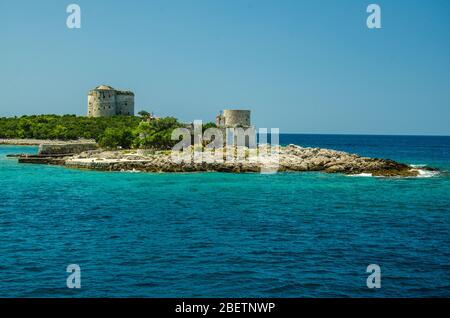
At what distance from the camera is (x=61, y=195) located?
108 ft

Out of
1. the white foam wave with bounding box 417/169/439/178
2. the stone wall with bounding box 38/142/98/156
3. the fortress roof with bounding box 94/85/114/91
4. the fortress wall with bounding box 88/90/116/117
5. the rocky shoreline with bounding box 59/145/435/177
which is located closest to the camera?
the white foam wave with bounding box 417/169/439/178

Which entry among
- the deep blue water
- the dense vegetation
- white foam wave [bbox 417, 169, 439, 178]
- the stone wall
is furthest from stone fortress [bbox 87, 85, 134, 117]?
white foam wave [bbox 417, 169, 439, 178]

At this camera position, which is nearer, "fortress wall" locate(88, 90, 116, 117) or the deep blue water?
the deep blue water

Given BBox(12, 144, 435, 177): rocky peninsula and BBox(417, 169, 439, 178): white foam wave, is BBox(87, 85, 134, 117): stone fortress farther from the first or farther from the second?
BBox(417, 169, 439, 178): white foam wave

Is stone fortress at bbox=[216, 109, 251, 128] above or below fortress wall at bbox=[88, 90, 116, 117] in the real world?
below

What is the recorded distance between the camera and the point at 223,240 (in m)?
20.0

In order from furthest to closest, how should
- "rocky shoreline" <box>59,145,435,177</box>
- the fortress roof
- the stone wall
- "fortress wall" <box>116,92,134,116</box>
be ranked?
"fortress wall" <box>116,92,134,116</box> → the fortress roof → the stone wall → "rocky shoreline" <box>59,145,435,177</box>

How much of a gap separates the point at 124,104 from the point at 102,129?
13.4m

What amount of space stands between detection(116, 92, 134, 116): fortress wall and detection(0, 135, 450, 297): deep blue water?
68040 millimetres

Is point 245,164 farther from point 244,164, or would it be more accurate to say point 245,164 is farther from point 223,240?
point 223,240

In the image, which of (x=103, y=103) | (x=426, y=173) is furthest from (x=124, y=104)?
(x=426, y=173)

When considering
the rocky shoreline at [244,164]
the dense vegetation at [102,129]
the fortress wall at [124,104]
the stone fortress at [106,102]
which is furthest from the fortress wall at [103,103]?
the rocky shoreline at [244,164]

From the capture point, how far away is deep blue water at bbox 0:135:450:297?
14781 millimetres

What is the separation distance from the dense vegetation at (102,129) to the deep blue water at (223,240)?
27.5m
